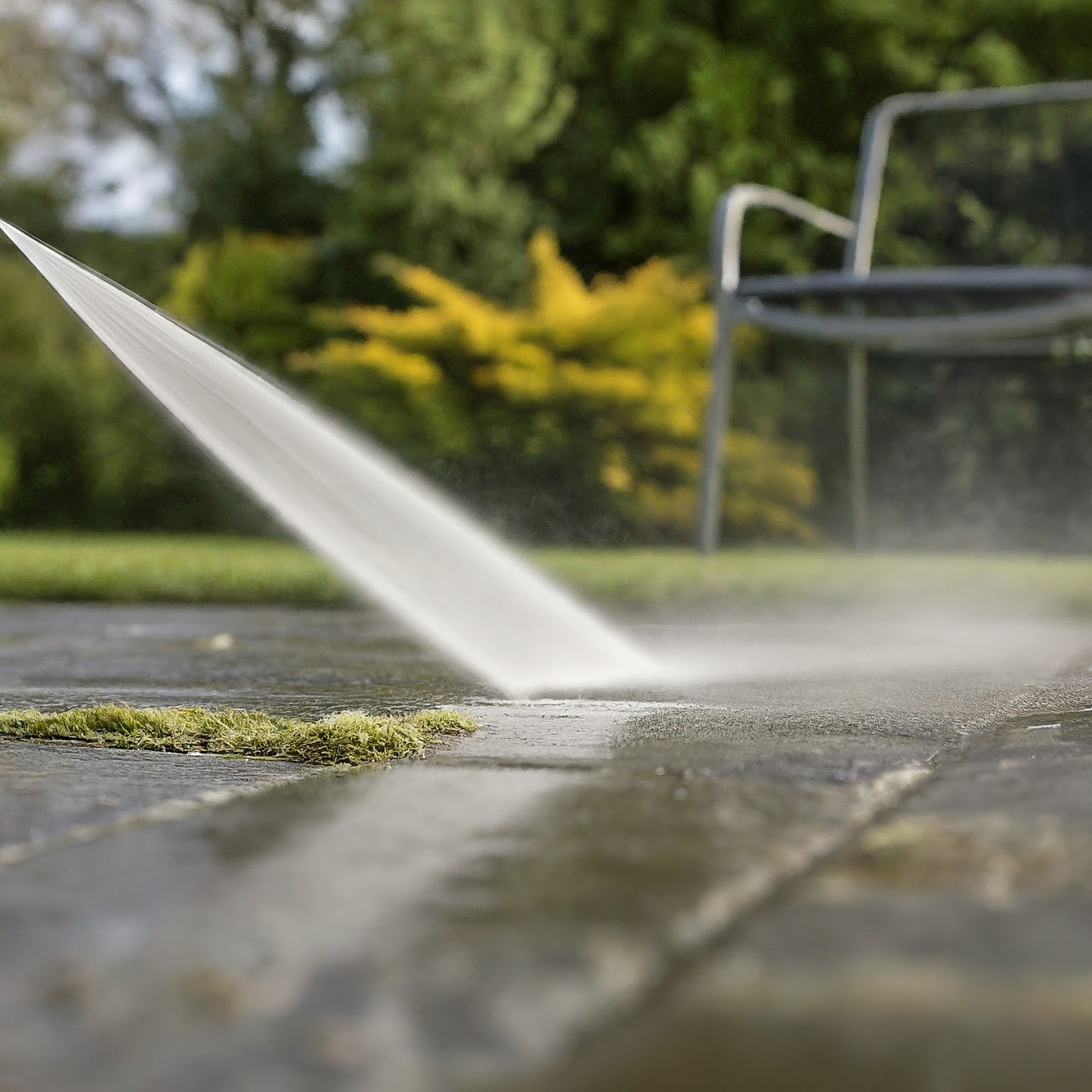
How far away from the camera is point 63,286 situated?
11.8ft

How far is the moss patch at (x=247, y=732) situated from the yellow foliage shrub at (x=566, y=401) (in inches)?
290

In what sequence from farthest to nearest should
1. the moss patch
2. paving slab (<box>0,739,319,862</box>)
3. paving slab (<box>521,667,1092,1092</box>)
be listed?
the moss patch < paving slab (<box>0,739,319,862</box>) < paving slab (<box>521,667,1092,1092</box>)

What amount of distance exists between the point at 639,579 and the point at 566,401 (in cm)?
437

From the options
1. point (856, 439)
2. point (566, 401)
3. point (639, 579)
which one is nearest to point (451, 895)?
point (639, 579)

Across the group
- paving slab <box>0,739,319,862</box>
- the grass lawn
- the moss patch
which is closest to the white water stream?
the moss patch

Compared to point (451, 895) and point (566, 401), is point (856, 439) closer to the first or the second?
point (566, 401)

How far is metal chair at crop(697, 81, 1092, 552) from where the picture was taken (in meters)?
6.16

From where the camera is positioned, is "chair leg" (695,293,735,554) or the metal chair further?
"chair leg" (695,293,735,554)

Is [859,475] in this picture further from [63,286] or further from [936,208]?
[63,286]

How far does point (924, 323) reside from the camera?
6238 mm

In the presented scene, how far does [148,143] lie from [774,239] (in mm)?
6310

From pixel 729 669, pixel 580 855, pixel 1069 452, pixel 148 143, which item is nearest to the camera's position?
pixel 580 855

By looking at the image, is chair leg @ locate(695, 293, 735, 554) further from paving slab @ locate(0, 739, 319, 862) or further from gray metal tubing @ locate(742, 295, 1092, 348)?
paving slab @ locate(0, 739, 319, 862)

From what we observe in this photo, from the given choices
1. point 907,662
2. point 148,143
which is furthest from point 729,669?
point 148,143
